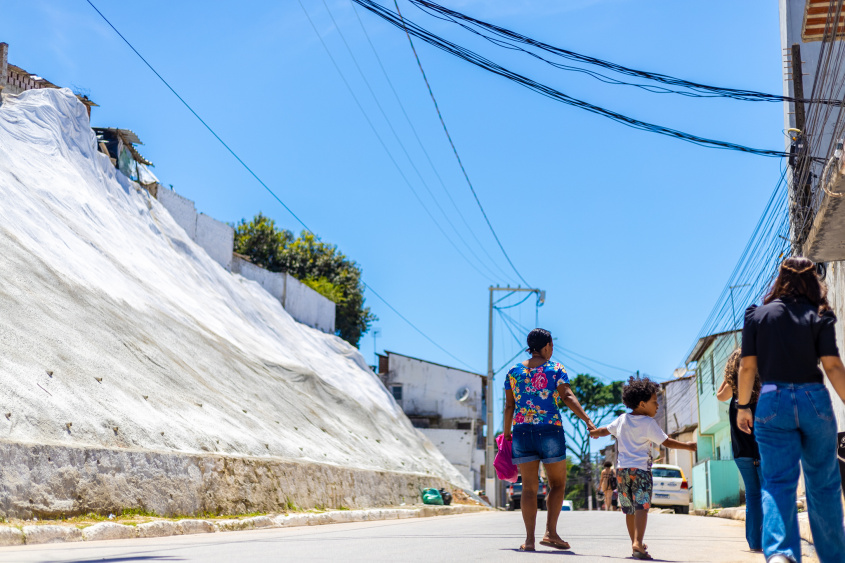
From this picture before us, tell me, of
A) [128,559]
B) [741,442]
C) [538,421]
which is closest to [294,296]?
[538,421]

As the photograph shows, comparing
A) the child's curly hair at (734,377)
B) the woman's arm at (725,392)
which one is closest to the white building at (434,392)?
the child's curly hair at (734,377)

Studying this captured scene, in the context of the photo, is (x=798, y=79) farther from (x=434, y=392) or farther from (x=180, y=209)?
(x=434, y=392)

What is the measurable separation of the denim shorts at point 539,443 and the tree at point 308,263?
42782 millimetres

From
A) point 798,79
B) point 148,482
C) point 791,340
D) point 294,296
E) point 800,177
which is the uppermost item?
point 798,79

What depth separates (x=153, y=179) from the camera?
31297 millimetres

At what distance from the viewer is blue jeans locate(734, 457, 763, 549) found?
7.31 metres

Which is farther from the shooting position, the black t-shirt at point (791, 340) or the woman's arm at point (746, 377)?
the woman's arm at point (746, 377)

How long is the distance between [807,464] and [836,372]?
54 cm

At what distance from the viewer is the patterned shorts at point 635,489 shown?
7.01 m

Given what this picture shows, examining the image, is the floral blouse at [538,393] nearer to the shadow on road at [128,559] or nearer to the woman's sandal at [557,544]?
the woman's sandal at [557,544]

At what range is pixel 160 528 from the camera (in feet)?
31.9

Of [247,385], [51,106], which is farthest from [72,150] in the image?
[247,385]

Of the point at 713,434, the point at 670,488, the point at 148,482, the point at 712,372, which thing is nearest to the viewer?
the point at 148,482

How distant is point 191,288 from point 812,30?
18476 mm
